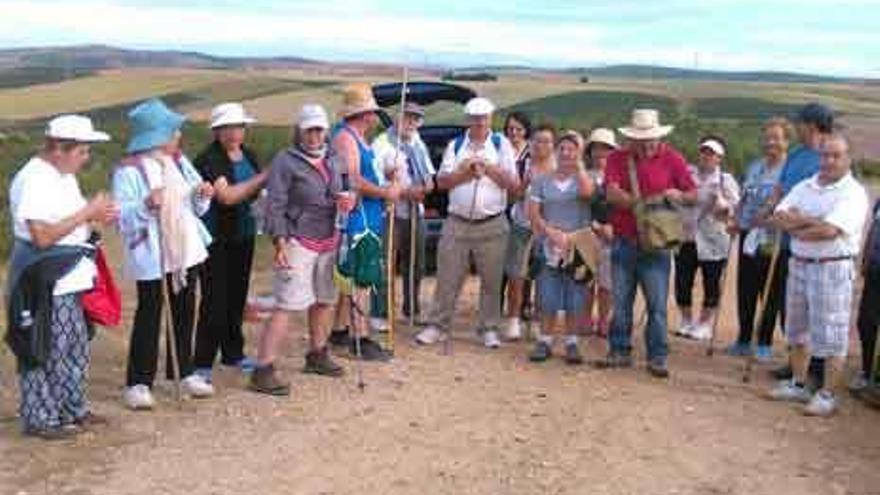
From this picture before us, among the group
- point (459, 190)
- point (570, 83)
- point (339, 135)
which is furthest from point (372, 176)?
point (570, 83)

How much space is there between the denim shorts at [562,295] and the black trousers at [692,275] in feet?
5.08

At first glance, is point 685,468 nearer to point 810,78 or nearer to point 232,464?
point 232,464

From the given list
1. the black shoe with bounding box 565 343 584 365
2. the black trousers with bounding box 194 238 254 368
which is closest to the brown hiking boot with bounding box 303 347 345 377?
the black trousers with bounding box 194 238 254 368

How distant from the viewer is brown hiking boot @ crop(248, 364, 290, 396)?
7.97 metres

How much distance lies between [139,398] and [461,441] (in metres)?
1.93

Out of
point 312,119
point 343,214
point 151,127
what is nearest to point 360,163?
point 343,214

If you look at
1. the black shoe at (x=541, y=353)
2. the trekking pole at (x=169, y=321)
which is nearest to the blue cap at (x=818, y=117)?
the black shoe at (x=541, y=353)

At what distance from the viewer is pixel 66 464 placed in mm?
6582

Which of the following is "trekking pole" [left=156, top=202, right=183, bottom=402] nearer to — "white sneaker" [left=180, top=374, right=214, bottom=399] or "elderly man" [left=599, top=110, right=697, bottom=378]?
"white sneaker" [left=180, top=374, right=214, bottom=399]

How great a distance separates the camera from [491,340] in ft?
31.6

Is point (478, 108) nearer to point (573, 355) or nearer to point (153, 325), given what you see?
point (573, 355)

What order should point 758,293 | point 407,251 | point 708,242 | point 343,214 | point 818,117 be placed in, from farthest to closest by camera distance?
point 407,251
point 708,242
point 758,293
point 818,117
point 343,214

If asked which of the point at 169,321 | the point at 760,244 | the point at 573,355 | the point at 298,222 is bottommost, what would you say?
the point at 573,355

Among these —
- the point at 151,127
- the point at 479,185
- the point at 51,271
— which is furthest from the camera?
the point at 479,185
